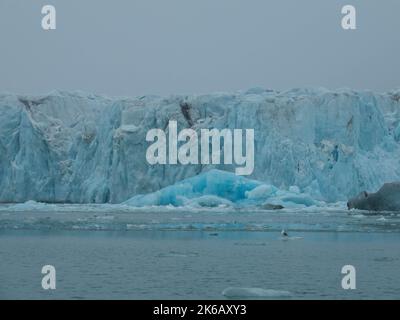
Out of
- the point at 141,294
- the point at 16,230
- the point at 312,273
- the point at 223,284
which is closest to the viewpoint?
the point at 141,294

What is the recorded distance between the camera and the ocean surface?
6852 millimetres

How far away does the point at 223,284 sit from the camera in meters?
7.26

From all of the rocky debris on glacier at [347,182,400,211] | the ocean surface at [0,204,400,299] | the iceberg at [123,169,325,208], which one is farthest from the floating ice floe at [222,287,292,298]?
the iceberg at [123,169,325,208]

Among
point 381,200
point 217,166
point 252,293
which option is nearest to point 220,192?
point 217,166

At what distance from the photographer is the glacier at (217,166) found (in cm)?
A: 2525

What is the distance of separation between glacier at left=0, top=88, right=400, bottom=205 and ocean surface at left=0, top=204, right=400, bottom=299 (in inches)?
355

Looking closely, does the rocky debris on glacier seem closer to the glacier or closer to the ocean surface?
the glacier

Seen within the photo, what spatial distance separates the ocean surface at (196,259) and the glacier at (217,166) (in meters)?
9.02

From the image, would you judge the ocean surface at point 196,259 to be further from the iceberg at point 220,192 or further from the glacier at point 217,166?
the glacier at point 217,166

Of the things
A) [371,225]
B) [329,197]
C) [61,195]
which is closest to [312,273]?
[371,225]

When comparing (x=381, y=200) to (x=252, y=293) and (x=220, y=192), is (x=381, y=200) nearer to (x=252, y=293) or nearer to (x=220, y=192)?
(x=220, y=192)

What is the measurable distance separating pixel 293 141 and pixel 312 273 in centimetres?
1810

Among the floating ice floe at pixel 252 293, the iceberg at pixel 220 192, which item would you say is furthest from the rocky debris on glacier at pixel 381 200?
the floating ice floe at pixel 252 293
